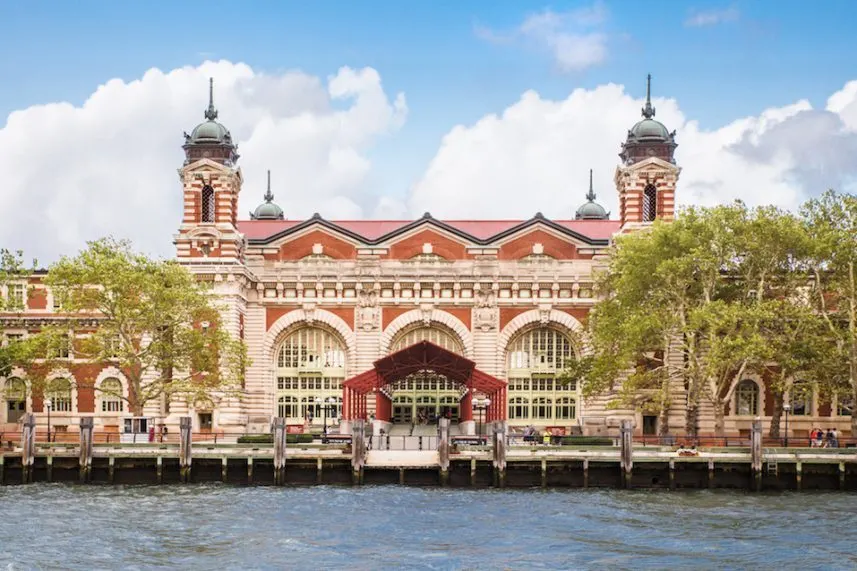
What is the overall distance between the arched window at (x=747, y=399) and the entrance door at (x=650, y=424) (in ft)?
17.9

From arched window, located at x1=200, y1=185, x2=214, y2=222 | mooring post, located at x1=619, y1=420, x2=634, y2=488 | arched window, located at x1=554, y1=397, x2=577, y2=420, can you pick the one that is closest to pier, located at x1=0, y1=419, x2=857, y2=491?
mooring post, located at x1=619, y1=420, x2=634, y2=488

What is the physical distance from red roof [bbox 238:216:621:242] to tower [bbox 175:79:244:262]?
5107 millimetres

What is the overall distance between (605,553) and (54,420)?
183 ft

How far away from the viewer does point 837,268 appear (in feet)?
254

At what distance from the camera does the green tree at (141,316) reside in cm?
7838

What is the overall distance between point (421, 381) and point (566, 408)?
33.6ft

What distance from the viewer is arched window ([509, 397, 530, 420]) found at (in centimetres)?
9450

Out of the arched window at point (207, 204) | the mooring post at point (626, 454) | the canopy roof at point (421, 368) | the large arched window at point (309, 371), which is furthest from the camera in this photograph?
the arched window at point (207, 204)

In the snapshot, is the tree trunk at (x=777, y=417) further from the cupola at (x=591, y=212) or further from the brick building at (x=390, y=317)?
the cupola at (x=591, y=212)

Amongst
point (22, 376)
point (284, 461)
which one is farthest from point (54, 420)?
point (284, 461)

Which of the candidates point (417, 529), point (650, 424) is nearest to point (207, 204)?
point (650, 424)

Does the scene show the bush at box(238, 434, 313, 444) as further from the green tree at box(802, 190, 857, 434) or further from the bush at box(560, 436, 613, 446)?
the green tree at box(802, 190, 857, 434)

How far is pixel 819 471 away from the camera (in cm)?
6438

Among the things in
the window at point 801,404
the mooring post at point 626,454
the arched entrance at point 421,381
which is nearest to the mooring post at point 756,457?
the mooring post at point 626,454
